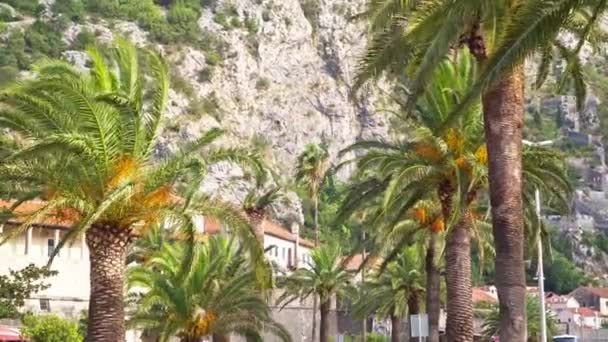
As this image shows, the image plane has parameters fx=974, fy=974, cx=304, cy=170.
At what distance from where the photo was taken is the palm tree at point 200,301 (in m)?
36.2

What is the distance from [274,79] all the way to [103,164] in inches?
4872

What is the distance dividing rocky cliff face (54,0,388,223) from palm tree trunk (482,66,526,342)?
108 meters

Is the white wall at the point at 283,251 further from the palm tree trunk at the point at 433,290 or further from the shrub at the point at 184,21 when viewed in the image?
the palm tree trunk at the point at 433,290

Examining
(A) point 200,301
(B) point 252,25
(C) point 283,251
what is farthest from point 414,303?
(B) point 252,25

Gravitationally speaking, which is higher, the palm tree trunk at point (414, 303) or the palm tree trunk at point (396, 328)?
the palm tree trunk at point (414, 303)

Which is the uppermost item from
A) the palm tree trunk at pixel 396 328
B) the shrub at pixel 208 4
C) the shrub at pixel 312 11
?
the shrub at pixel 312 11

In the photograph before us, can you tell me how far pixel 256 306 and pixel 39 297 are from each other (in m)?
28.6

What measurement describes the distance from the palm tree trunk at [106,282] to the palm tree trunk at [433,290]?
1312 cm

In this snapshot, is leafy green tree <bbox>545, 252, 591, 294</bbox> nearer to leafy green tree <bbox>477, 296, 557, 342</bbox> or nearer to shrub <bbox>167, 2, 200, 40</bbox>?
shrub <bbox>167, 2, 200, 40</bbox>

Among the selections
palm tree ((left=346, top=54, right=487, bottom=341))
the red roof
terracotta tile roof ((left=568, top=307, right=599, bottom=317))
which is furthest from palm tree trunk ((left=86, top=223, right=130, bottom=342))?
terracotta tile roof ((left=568, top=307, right=599, bottom=317))

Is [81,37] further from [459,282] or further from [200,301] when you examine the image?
[459,282]

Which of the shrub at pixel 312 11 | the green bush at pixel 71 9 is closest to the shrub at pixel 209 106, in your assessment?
the green bush at pixel 71 9

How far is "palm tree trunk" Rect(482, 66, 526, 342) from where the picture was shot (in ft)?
54.0

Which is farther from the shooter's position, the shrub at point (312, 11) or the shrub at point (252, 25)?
the shrub at point (312, 11)
